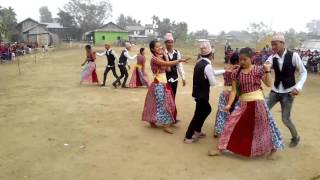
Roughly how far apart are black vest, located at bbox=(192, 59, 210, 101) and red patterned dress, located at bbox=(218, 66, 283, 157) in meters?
0.57

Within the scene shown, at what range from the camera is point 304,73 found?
5.71 m

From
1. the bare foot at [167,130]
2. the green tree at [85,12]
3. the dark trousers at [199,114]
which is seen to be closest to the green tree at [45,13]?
the green tree at [85,12]

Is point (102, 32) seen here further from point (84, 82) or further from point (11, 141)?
point (11, 141)

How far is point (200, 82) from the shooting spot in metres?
5.98

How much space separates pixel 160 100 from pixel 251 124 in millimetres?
1934

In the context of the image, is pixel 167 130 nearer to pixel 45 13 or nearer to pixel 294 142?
pixel 294 142

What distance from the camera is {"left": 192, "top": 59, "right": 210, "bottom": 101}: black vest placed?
590 centimetres

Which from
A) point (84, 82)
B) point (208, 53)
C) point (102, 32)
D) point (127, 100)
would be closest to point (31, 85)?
point (84, 82)

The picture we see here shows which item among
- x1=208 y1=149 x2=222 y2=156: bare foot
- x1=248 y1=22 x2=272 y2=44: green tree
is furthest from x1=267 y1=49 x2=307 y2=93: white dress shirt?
x1=248 y1=22 x2=272 y2=44: green tree

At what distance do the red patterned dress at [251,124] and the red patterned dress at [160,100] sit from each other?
61.5 inches

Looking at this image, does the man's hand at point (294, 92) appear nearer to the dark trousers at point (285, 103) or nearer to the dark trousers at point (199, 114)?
the dark trousers at point (285, 103)

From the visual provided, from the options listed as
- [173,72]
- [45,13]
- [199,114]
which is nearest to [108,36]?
[173,72]

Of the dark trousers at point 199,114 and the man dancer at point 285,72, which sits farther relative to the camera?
the dark trousers at point 199,114

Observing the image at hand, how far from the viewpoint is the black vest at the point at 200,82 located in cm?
590
